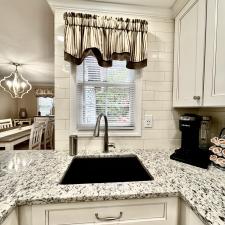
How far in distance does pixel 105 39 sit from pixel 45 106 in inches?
248

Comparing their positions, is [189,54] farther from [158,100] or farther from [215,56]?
[158,100]

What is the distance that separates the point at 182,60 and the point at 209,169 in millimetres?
825

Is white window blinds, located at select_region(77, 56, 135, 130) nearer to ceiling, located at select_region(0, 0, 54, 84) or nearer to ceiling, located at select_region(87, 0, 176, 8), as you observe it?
ceiling, located at select_region(87, 0, 176, 8)

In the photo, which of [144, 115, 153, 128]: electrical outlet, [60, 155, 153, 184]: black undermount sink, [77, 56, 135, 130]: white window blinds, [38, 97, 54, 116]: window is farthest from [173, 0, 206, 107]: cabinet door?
[38, 97, 54, 116]: window

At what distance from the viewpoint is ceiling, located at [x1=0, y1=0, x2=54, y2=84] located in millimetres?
1488

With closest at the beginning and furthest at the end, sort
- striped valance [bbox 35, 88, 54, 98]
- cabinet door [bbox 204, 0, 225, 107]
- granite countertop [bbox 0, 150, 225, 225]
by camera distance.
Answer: granite countertop [bbox 0, 150, 225, 225], cabinet door [bbox 204, 0, 225, 107], striped valance [bbox 35, 88, 54, 98]

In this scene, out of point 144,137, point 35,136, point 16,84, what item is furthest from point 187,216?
point 16,84

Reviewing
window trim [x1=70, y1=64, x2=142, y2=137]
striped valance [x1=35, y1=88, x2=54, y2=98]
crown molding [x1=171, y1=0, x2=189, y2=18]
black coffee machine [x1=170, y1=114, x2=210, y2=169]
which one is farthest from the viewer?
striped valance [x1=35, y1=88, x2=54, y2=98]

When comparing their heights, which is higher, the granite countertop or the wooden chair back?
the granite countertop

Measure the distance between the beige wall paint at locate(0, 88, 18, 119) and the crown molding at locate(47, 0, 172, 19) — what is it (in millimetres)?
5889

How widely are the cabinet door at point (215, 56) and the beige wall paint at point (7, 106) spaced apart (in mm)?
6760

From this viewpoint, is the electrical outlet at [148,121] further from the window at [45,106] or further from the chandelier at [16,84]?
the window at [45,106]

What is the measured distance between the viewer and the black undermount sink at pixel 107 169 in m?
1.24

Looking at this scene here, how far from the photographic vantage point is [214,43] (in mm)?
964
